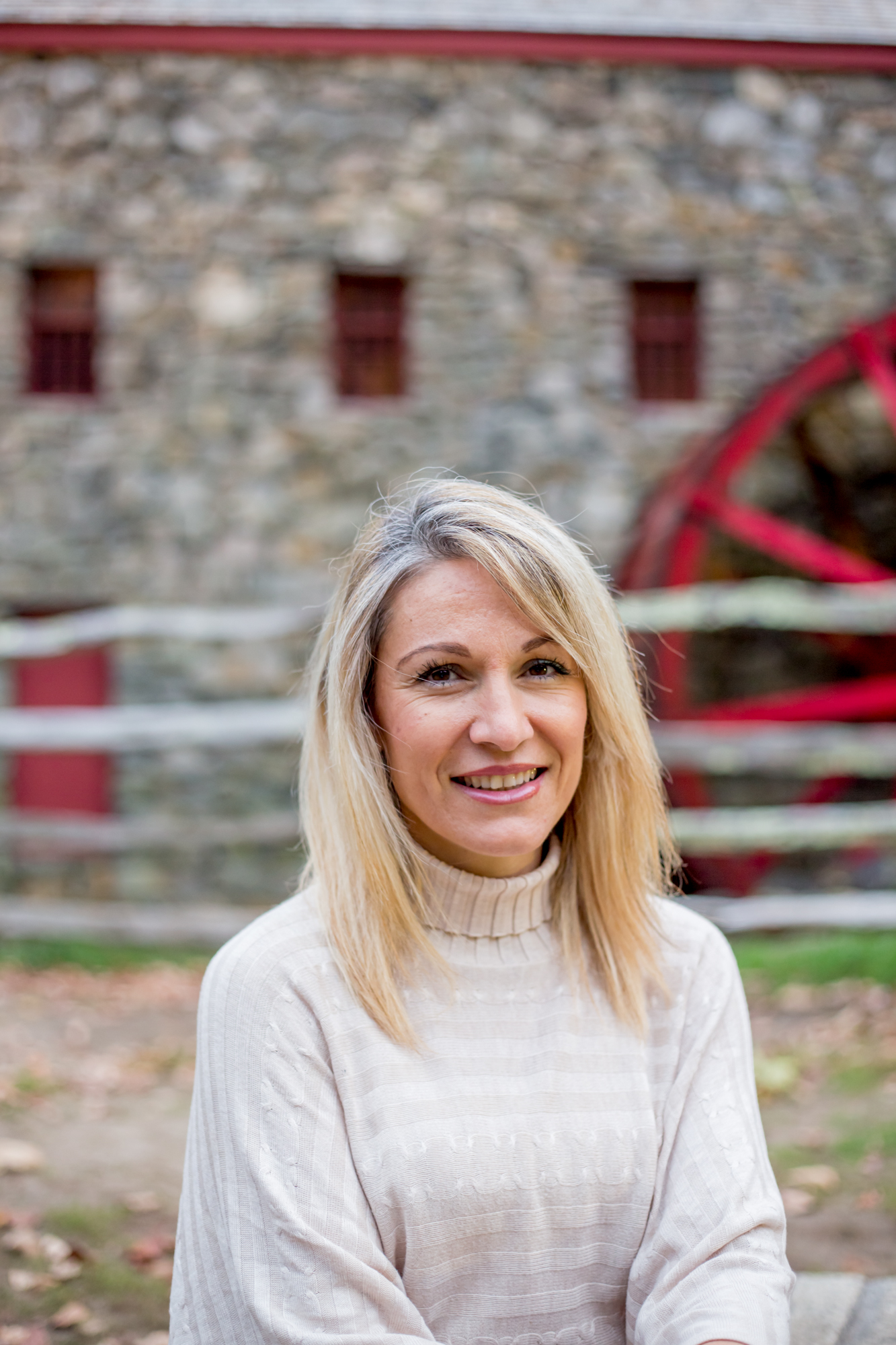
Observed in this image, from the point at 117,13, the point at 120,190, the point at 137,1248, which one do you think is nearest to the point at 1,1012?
the point at 137,1248

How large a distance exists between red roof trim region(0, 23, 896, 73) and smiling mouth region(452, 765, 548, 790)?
23.9ft

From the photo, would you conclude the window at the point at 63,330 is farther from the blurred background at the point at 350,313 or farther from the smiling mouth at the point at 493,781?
the smiling mouth at the point at 493,781

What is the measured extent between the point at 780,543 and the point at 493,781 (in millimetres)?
5690

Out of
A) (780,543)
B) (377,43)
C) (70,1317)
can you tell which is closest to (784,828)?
(780,543)

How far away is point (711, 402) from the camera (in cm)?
798

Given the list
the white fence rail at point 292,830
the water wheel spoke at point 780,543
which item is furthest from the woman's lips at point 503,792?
the water wheel spoke at point 780,543

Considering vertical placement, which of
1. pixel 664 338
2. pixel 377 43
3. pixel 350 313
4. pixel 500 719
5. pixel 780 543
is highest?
pixel 377 43

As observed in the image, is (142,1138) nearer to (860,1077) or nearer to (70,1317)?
(70,1317)

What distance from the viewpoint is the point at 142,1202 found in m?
3.33

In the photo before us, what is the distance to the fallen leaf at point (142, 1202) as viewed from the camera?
3301 mm

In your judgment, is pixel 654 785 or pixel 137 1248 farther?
pixel 137 1248

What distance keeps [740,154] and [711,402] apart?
1623 millimetres

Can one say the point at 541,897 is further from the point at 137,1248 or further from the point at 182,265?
the point at 182,265

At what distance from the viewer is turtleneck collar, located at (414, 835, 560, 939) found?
168 cm
